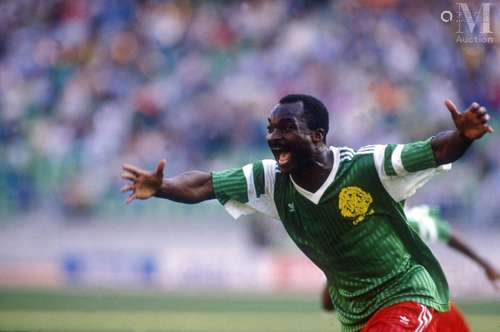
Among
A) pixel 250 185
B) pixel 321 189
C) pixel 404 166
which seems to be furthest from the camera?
pixel 250 185

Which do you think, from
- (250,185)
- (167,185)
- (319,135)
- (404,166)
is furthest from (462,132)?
(167,185)

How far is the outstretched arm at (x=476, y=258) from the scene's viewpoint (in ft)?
27.8

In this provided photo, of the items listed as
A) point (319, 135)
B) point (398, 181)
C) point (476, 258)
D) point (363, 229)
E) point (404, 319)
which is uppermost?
point (319, 135)

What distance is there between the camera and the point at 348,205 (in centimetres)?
584

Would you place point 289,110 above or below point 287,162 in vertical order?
above

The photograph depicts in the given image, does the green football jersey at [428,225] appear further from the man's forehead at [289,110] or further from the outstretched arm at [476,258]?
the man's forehead at [289,110]

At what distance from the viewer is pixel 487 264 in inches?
337

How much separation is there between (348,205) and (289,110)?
68 centimetres

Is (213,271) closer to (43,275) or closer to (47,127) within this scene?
(43,275)

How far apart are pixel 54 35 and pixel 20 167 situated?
4.10 metres

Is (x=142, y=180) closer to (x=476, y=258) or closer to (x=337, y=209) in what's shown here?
(x=337, y=209)

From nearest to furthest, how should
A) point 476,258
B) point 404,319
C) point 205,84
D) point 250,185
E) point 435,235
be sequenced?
point 404,319 → point 250,185 → point 476,258 → point 435,235 → point 205,84

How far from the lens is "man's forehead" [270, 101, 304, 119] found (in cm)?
578

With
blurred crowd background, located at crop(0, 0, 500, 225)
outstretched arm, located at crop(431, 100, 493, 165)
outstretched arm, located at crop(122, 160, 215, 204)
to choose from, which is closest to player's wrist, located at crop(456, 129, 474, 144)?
outstretched arm, located at crop(431, 100, 493, 165)
